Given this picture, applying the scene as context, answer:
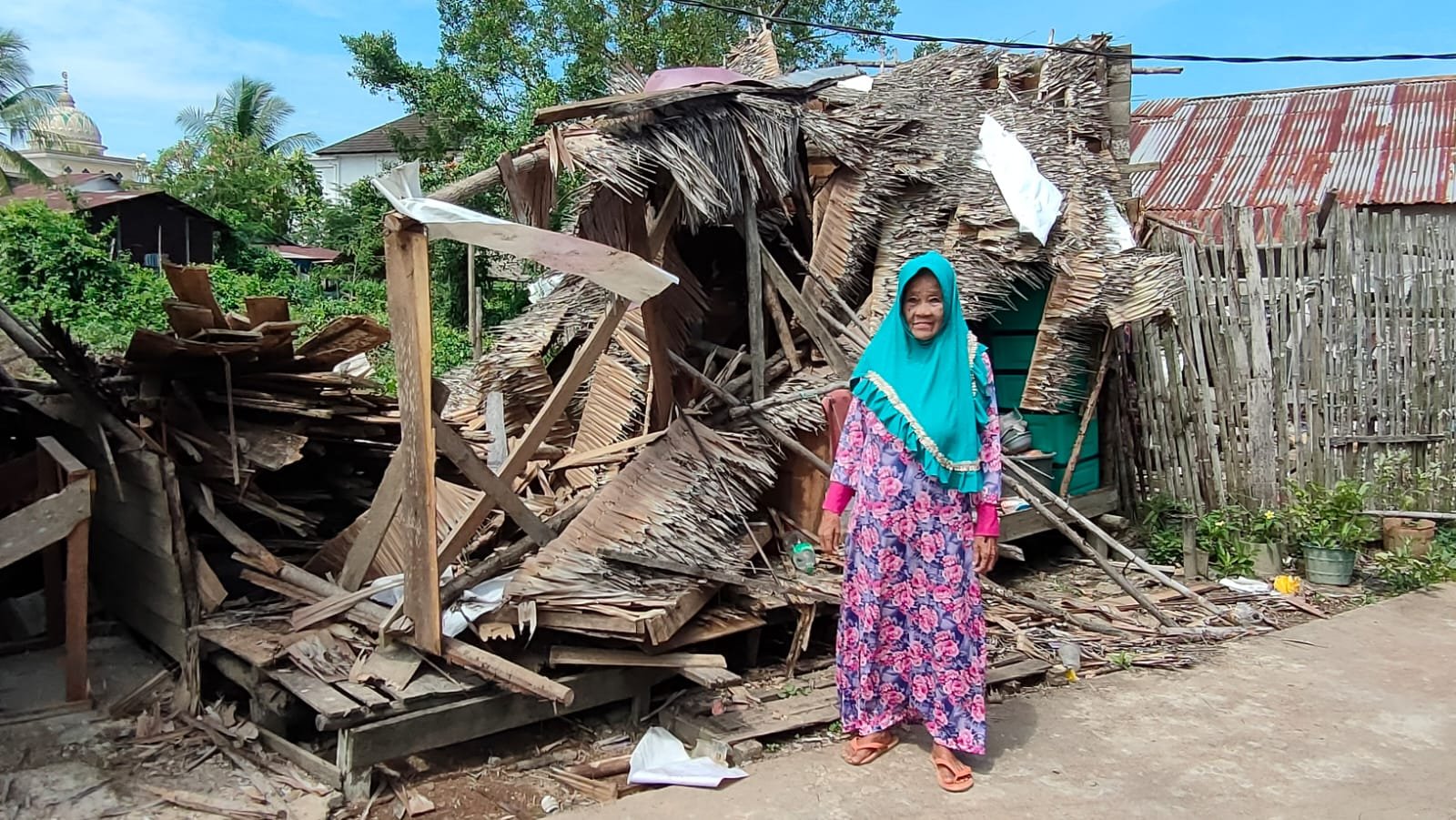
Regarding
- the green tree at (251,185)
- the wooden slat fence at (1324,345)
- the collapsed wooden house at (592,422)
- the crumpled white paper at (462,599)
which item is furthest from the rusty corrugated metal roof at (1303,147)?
the green tree at (251,185)

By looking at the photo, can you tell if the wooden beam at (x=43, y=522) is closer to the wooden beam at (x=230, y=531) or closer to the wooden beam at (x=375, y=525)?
the wooden beam at (x=230, y=531)

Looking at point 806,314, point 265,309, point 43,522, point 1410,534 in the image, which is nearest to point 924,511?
point 806,314

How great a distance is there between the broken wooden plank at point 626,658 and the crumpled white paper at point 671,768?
0.29 meters

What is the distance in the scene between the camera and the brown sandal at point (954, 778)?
3385 mm

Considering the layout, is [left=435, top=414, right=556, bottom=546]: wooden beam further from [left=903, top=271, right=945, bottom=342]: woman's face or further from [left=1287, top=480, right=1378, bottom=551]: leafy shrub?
[left=1287, top=480, right=1378, bottom=551]: leafy shrub

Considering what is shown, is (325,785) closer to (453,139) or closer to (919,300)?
(919,300)

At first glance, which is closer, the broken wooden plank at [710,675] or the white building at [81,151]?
the broken wooden plank at [710,675]

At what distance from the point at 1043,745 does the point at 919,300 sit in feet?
5.81

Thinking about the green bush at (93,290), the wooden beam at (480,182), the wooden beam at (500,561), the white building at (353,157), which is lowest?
the wooden beam at (500,561)

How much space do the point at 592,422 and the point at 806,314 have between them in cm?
136

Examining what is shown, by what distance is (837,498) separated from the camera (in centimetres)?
359

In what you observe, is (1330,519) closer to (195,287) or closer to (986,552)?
(986,552)

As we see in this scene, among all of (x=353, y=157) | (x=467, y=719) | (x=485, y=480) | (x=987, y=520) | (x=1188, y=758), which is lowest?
(x=1188, y=758)

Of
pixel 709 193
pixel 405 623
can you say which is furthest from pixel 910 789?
pixel 709 193
